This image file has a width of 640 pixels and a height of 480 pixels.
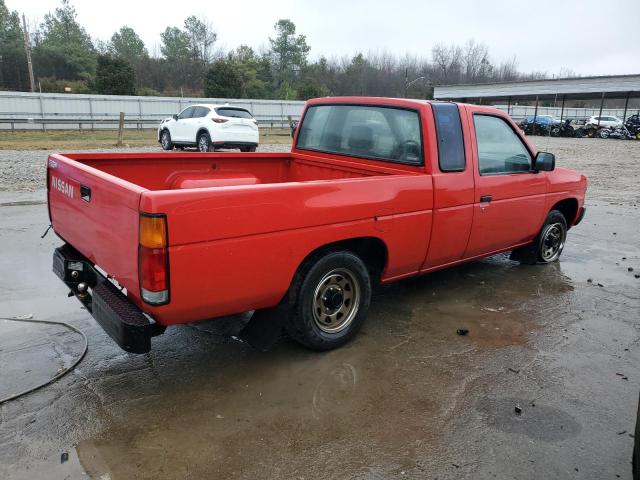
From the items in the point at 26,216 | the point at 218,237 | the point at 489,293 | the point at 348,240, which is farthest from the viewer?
the point at 26,216

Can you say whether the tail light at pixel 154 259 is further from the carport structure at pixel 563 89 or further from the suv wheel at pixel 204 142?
the carport structure at pixel 563 89

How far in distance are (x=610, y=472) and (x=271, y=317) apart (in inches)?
83.3

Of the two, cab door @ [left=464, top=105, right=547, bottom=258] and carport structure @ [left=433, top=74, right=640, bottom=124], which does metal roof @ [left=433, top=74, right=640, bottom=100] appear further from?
cab door @ [left=464, top=105, right=547, bottom=258]

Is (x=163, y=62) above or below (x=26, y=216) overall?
above

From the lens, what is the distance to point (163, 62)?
65500 mm

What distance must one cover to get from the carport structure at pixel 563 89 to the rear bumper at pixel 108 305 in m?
41.6

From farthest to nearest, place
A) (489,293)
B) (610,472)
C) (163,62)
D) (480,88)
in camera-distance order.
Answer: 1. (163,62)
2. (480,88)
3. (489,293)
4. (610,472)

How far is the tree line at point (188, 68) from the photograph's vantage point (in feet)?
154

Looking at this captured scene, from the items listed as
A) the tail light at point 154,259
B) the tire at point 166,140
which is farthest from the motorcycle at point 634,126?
the tail light at point 154,259

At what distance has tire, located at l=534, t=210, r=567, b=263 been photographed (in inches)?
234

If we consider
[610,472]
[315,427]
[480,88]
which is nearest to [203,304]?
[315,427]

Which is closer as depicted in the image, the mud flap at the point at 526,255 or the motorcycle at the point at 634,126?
the mud flap at the point at 526,255

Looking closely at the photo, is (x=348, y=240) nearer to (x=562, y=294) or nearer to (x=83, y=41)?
(x=562, y=294)

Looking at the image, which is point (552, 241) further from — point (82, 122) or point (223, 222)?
point (82, 122)
